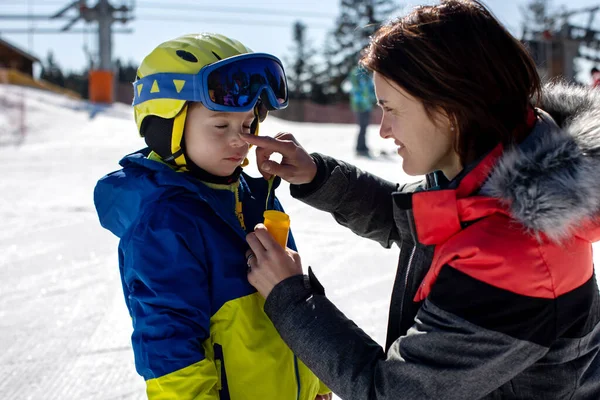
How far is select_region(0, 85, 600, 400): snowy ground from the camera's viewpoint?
2.11 metres

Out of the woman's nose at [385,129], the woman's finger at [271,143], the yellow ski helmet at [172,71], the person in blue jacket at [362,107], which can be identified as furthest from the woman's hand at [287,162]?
the person in blue jacket at [362,107]

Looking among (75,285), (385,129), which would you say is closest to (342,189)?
(385,129)

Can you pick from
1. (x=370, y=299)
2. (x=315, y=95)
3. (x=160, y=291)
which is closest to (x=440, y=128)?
(x=160, y=291)

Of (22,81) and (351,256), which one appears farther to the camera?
(22,81)

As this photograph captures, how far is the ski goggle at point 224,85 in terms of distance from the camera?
145 cm

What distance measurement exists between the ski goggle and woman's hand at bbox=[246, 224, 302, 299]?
35 centimetres

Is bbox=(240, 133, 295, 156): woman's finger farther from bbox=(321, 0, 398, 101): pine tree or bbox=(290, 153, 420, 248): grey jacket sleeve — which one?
bbox=(321, 0, 398, 101): pine tree

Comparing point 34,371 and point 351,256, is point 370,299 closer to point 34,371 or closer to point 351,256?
point 351,256

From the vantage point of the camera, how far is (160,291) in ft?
4.32

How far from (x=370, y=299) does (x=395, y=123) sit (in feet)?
5.40

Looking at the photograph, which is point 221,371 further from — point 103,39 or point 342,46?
point 342,46

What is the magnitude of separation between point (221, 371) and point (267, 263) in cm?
32

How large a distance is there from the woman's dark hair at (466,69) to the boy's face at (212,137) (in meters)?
0.44

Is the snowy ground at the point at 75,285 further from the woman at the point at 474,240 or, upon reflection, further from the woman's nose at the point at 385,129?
the woman's nose at the point at 385,129
